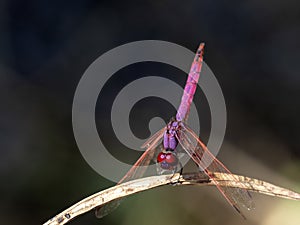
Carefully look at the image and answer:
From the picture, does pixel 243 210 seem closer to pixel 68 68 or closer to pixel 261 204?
pixel 261 204

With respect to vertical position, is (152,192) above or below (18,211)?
below

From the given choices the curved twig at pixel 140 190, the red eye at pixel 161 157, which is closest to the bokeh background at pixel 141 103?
the red eye at pixel 161 157

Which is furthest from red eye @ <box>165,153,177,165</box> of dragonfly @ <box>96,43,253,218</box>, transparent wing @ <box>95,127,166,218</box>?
transparent wing @ <box>95,127,166,218</box>

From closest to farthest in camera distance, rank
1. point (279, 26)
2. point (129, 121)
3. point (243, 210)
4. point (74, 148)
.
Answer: point (243, 210)
point (74, 148)
point (129, 121)
point (279, 26)

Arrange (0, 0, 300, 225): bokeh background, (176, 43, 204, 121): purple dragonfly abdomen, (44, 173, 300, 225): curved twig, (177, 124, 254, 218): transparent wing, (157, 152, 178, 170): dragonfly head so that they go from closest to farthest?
1. (44, 173, 300, 225): curved twig
2. (177, 124, 254, 218): transparent wing
3. (157, 152, 178, 170): dragonfly head
4. (0, 0, 300, 225): bokeh background
5. (176, 43, 204, 121): purple dragonfly abdomen

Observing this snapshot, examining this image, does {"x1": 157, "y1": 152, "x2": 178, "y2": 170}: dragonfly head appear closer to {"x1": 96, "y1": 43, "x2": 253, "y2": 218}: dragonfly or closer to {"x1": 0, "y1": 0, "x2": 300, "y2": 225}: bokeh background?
{"x1": 96, "y1": 43, "x2": 253, "y2": 218}: dragonfly

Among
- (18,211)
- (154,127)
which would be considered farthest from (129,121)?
(18,211)
